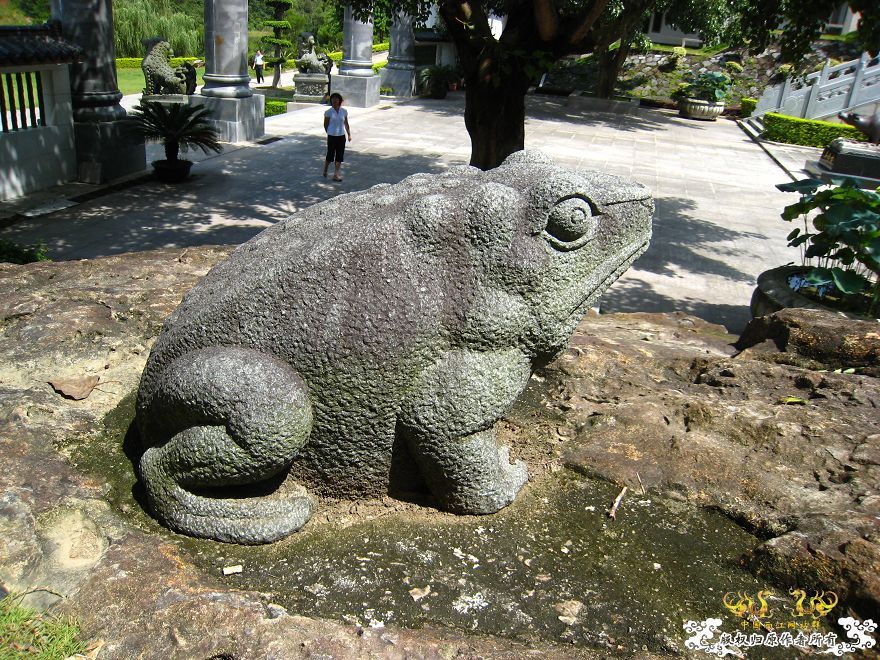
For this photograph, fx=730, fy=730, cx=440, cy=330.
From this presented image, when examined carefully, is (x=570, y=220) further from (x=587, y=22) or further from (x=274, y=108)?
(x=274, y=108)

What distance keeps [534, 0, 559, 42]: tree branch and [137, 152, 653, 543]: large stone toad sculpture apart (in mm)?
4193

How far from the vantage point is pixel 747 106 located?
25781 mm

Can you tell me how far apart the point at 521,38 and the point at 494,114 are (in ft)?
2.61

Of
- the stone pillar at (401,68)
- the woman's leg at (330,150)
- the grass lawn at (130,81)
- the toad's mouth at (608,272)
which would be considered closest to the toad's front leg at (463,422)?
the toad's mouth at (608,272)

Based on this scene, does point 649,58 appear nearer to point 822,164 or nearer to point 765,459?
point 822,164

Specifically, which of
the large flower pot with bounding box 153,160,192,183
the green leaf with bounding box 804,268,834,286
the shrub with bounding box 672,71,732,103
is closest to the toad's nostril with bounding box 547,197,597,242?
the green leaf with bounding box 804,268,834,286

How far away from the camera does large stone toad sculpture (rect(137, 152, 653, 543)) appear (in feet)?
8.87

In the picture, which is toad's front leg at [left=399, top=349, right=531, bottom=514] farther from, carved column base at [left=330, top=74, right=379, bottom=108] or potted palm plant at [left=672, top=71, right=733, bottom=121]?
potted palm plant at [left=672, top=71, right=733, bottom=121]

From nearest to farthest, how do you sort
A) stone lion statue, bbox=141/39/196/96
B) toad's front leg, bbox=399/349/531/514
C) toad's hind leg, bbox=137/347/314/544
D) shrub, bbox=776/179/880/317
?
toad's hind leg, bbox=137/347/314/544
toad's front leg, bbox=399/349/531/514
shrub, bbox=776/179/880/317
stone lion statue, bbox=141/39/196/96

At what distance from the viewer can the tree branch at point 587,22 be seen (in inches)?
253

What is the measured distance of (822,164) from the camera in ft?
57.2

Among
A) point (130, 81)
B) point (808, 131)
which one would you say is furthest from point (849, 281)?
point (130, 81)

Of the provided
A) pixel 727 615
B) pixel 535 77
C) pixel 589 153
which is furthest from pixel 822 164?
pixel 727 615

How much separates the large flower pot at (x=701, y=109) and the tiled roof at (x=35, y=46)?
20529 millimetres
